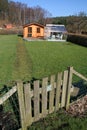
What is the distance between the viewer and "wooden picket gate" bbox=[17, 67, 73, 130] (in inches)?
168

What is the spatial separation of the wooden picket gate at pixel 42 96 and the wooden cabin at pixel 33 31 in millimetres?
37322

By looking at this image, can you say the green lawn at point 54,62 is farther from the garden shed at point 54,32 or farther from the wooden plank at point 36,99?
the garden shed at point 54,32

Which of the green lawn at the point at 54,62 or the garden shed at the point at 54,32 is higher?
the garden shed at the point at 54,32

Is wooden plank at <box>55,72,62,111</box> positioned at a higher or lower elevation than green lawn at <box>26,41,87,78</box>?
higher

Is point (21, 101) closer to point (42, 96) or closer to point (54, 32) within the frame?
point (42, 96)

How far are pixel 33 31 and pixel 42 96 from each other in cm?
3820

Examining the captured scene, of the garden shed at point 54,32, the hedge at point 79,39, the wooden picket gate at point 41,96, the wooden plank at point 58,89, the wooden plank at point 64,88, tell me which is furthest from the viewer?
the garden shed at point 54,32

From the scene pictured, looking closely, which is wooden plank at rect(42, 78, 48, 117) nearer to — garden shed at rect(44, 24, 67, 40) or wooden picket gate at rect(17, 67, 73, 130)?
wooden picket gate at rect(17, 67, 73, 130)

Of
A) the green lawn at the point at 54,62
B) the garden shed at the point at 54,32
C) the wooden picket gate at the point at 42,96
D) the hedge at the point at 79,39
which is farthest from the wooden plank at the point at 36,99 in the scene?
the garden shed at the point at 54,32

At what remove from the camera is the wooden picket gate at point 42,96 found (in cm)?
426

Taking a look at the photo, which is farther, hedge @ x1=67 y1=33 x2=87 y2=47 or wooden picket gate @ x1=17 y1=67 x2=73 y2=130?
hedge @ x1=67 y1=33 x2=87 y2=47

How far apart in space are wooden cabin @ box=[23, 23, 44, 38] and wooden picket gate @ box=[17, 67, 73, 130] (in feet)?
122

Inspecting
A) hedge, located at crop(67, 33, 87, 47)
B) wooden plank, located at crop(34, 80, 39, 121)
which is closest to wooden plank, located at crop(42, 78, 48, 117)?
wooden plank, located at crop(34, 80, 39, 121)

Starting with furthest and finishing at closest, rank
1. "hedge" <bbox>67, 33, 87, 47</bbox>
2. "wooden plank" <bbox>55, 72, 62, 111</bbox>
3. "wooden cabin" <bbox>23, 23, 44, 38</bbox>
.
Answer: "wooden cabin" <bbox>23, 23, 44, 38</bbox>
"hedge" <bbox>67, 33, 87, 47</bbox>
"wooden plank" <bbox>55, 72, 62, 111</bbox>
